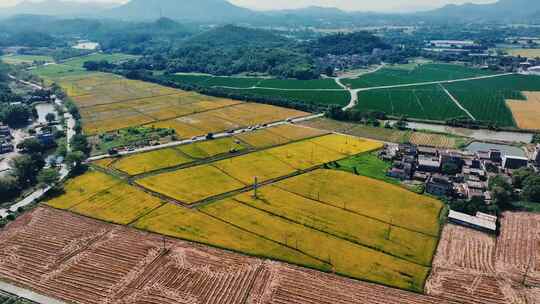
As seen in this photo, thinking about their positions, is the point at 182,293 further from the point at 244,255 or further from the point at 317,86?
the point at 317,86

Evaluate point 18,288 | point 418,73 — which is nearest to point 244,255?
point 18,288

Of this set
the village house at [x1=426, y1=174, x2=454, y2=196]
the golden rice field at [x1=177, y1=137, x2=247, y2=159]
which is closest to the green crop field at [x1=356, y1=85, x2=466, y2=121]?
the village house at [x1=426, y1=174, x2=454, y2=196]

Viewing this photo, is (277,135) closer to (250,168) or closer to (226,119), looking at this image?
(226,119)

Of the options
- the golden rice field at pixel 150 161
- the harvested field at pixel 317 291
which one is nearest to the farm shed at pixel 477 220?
the harvested field at pixel 317 291

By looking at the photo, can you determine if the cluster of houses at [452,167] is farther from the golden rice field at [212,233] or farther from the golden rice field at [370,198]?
the golden rice field at [212,233]

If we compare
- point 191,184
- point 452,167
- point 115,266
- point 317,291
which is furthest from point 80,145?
point 452,167

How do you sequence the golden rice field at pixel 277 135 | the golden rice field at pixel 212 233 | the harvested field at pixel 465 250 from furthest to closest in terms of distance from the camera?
the golden rice field at pixel 277 135 → the golden rice field at pixel 212 233 → the harvested field at pixel 465 250
